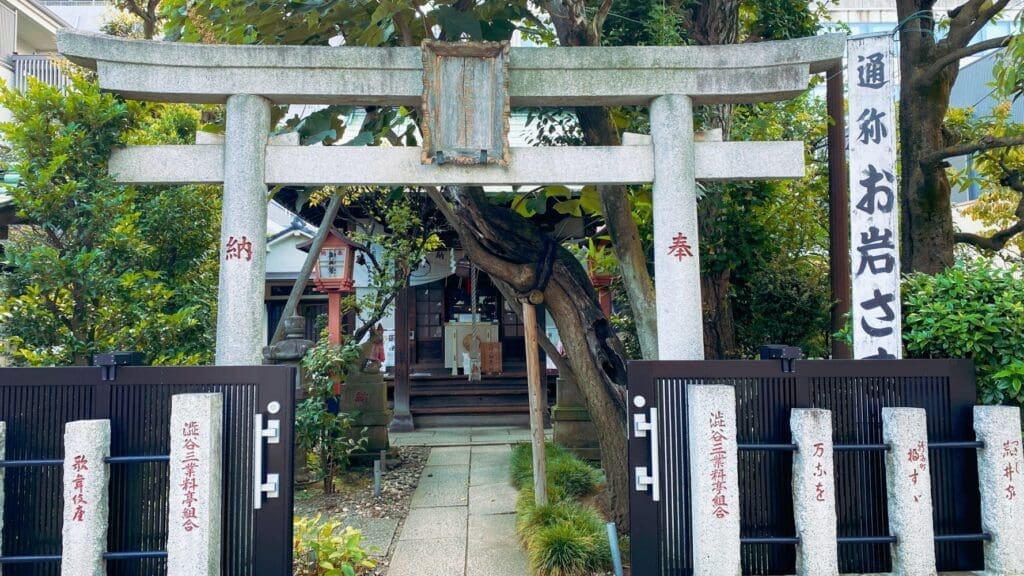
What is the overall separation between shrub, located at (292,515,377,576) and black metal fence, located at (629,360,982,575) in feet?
8.49

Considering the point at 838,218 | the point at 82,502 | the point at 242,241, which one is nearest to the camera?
the point at 82,502

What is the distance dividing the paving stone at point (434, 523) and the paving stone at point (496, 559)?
1.41 ft

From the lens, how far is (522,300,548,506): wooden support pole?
6.38 m

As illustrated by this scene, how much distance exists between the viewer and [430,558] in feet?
19.5

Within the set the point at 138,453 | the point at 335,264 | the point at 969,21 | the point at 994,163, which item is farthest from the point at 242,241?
the point at 994,163

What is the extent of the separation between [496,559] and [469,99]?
4.23 metres

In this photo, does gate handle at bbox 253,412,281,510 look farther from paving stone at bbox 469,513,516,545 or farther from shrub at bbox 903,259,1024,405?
shrub at bbox 903,259,1024,405

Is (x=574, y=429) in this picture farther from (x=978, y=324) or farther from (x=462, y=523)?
(x=978, y=324)

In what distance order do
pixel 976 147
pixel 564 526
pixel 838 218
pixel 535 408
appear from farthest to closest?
pixel 838 218 → pixel 535 408 → pixel 976 147 → pixel 564 526

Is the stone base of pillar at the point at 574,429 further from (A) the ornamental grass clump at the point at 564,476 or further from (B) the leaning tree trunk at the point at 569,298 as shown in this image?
(B) the leaning tree trunk at the point at 569,298

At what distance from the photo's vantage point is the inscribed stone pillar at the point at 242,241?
4.47 meters

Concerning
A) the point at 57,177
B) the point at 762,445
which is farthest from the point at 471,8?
the point at 762,445

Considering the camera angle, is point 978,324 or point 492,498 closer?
point 978,324

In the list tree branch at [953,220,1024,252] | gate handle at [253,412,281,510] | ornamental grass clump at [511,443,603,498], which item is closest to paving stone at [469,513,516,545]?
ornamental grass clump at [511,443,603,498]
